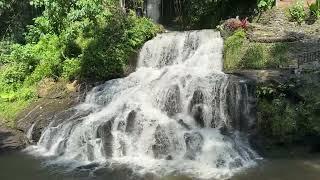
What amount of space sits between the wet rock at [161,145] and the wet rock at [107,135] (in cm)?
137

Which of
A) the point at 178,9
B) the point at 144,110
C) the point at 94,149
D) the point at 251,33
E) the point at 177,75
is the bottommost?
the point at 94,149

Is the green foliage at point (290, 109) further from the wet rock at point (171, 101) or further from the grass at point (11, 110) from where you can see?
the grass at point (11, 110)

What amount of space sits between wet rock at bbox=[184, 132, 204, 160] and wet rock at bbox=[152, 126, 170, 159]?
0.60 m

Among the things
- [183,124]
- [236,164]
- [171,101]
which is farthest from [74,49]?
[236,164]

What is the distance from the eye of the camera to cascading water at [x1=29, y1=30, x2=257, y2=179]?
44.6 ft

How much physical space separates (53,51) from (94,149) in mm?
7881

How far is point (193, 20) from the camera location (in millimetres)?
24188

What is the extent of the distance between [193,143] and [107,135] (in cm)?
274

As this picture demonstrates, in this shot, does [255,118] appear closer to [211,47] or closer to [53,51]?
[211,47]

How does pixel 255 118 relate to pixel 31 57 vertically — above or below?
below

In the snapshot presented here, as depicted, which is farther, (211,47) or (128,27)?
(128,27)

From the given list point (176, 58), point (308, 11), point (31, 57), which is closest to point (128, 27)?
point (176, 58)

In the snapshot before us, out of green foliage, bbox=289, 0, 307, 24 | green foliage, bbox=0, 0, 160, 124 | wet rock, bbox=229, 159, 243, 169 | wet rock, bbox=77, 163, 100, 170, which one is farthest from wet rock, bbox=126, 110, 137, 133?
green foliage, bbox=289, 0, 307, 24

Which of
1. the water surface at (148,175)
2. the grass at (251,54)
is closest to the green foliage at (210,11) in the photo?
the grass at (251,54)
